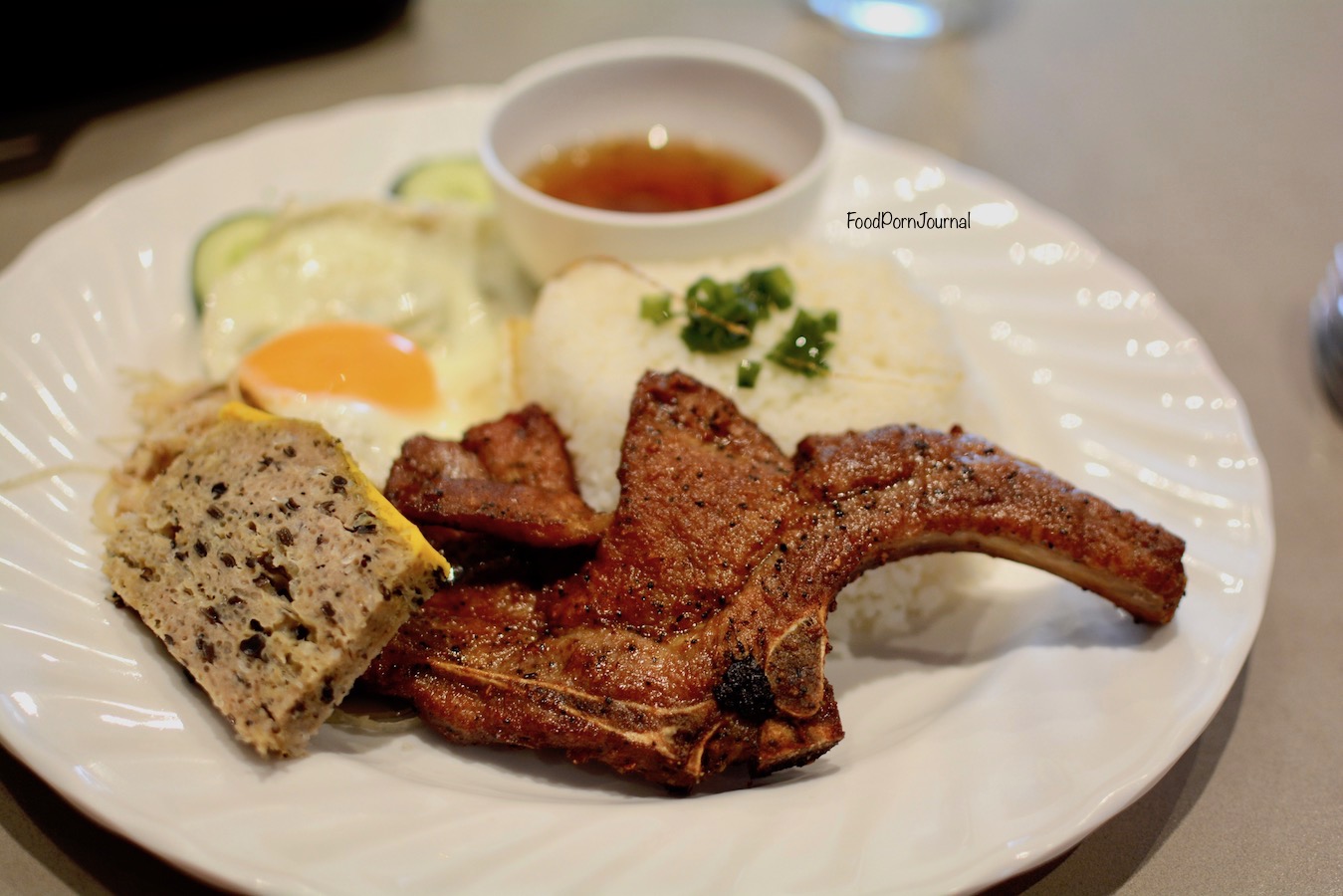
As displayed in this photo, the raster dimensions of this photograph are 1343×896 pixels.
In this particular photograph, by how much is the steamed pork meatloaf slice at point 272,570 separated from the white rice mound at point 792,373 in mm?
1065

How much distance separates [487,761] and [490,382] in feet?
5.68

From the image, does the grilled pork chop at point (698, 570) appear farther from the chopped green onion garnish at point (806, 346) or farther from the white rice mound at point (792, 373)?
the chopped green onion garnish at point (806, 346)

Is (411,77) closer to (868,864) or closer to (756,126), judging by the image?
(756,126)

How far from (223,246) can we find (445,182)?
42.7 inches

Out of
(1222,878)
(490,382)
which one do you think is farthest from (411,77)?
(1222,878)

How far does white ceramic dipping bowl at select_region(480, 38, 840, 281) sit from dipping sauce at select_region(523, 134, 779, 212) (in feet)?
0.18

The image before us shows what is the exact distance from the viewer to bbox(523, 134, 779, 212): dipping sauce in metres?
4.28

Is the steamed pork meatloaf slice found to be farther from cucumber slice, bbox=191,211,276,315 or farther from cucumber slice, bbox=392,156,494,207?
cucumber slice, bbox=392,156,494,207

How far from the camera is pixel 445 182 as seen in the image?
4664 mm

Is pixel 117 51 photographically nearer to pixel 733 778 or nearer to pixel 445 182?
pixel 445 182

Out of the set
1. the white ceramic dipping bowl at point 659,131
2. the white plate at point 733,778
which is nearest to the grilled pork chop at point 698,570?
the white plate at point 733,778

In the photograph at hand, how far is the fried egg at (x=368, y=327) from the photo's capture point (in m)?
3.48

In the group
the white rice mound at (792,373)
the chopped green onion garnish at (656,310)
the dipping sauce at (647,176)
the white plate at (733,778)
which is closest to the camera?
the white plate at (733,778)

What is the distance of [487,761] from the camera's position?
8.70ft
